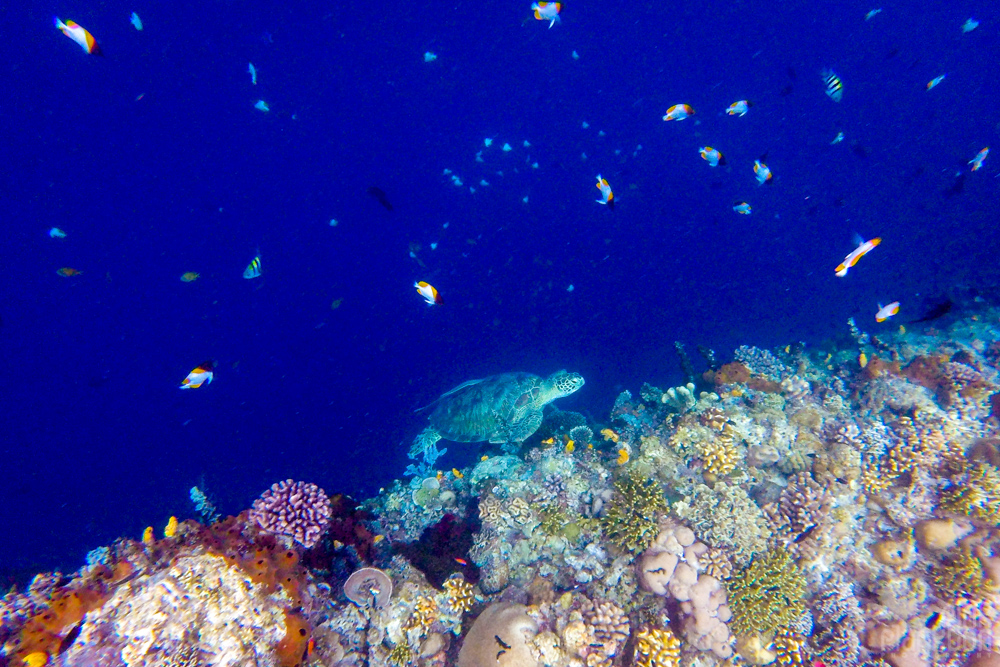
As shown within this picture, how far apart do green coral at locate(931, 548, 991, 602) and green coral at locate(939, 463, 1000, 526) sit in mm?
725

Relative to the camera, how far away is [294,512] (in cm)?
478

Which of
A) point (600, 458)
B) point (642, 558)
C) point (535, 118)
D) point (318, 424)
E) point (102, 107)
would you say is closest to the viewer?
point (642, 558)

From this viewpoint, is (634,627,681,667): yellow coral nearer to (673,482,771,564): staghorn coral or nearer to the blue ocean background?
(673,482,771,564): staghorn coral

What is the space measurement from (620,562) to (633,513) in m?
0.70

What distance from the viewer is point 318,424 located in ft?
122

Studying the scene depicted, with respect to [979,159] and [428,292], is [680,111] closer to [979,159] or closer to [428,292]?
[428,292]

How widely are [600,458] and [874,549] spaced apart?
196 inches

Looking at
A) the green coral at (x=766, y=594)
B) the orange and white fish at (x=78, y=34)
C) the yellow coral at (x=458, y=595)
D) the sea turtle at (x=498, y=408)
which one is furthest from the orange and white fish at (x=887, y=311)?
the orange and white fish at (x=78, y=34)

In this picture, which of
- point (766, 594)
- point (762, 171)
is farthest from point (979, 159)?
point (766, 594)

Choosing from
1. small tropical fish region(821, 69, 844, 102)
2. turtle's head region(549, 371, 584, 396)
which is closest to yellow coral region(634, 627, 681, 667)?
turtle's head region(549, 371, 584, 396)

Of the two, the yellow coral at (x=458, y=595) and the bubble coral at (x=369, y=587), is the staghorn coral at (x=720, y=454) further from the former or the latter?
the bubble coral at (x=369, y=587)

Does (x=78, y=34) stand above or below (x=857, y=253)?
above

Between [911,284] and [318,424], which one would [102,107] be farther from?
[911,284]

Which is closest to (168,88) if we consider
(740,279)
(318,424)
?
(318,424)
